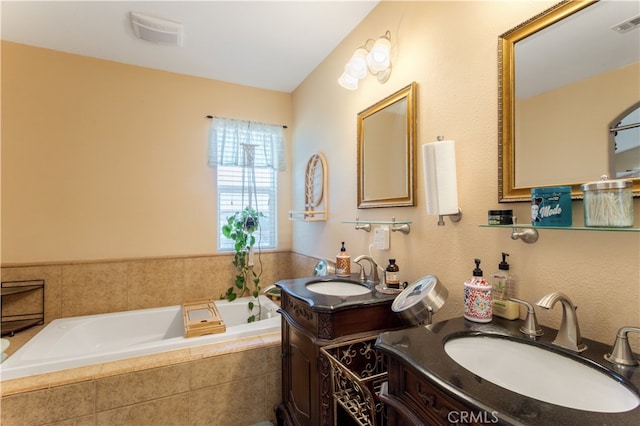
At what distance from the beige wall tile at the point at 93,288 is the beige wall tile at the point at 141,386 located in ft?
3.75

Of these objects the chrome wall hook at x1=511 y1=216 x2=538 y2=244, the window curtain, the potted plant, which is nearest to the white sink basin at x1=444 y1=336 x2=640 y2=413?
the chrome wall hook at x1=511 y1=216 x2=538 y2=244

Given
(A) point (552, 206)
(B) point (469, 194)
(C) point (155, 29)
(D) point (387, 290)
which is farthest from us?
(C) point (155, 29)

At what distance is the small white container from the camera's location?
722 millimetres

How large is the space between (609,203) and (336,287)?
124 cm

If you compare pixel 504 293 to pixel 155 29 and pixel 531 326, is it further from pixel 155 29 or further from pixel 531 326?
pixel 155 29

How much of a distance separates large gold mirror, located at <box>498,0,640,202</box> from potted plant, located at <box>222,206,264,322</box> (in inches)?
90.0

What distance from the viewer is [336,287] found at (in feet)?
5.61

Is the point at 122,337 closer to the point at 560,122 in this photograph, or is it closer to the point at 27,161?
the point at 27,161

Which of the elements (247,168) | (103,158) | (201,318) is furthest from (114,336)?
(247,168)

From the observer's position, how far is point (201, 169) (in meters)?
2.87

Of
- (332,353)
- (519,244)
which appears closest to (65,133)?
(332,353)

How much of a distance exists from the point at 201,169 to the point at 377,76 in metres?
1.89

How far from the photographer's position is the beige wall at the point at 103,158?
2.31 metres

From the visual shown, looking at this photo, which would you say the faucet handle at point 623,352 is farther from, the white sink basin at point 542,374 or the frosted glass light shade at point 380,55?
the frosted glass light shade at point 380,55
